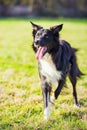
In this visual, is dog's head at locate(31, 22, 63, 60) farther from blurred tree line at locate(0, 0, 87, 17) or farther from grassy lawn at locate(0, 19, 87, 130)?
blurred tree line at locate(0, 0, 87, 17)

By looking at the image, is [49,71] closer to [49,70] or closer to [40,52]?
[49,70]

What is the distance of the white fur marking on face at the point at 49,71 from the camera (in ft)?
20.5

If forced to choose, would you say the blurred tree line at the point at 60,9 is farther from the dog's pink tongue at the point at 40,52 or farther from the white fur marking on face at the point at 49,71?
the dog's pink tongue at the point at 40,52

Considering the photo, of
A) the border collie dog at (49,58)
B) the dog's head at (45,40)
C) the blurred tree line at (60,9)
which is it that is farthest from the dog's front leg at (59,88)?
the blurred tree line at (60,9)

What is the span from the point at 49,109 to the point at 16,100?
96 centimetres

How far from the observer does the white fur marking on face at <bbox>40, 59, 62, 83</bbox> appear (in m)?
6.26

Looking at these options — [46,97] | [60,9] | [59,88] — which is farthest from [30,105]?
[60,9]

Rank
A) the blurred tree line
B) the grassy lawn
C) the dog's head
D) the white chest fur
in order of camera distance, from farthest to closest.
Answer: the blurred tree line < the white chest fur < the dog's head < the grassy lawn

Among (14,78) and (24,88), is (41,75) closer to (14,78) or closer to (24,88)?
(24,88)

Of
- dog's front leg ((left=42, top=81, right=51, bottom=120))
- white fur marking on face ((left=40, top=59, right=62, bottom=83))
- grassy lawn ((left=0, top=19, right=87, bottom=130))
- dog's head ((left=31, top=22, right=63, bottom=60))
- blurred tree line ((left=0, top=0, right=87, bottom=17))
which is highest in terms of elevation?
dog's head ((left=31, top=22, right=63, bottom=60))

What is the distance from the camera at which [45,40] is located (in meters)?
5.98

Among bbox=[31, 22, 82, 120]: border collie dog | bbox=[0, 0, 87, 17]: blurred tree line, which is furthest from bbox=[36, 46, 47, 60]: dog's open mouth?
bbox=[0, 0, 87, 17]: blurred tree line

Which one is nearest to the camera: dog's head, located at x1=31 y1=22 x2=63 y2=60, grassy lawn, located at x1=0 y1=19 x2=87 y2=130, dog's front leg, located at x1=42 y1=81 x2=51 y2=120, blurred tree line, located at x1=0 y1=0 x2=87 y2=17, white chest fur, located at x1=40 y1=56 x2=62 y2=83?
grassy lawn, located at x1=0 y1=19 x2=87 y2=130

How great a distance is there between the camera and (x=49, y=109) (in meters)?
6.16
